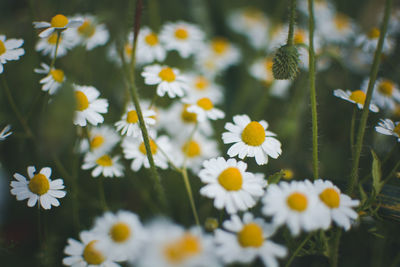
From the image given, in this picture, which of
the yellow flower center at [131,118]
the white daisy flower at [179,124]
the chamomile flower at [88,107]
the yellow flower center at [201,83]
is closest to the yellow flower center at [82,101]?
the chamomile flower at [88,107]

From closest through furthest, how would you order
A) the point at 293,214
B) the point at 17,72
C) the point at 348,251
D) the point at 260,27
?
1. the point at 293,214
2. the point at 348,251
3. the point at 17,72
4. the point at 260,27

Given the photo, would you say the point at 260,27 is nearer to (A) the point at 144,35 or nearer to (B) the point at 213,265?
(A) the point at 144,35

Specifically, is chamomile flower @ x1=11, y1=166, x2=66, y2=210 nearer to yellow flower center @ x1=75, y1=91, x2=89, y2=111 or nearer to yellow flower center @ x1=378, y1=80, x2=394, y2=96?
yellow flower center @ x1=75, y1=91, x2=89, y2=111

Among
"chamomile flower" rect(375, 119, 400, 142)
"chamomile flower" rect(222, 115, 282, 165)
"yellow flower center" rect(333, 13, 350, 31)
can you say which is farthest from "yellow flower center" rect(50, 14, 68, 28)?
"yellow flower center" rect(333, 13, 350, 31)

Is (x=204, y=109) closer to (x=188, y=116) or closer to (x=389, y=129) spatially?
(x=188, y=116)

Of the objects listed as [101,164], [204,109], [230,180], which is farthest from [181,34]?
[230,180]

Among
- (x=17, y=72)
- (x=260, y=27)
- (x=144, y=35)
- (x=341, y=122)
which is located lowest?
(x=341, y=122)

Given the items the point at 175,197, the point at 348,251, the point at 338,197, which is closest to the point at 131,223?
the point at 338,197
